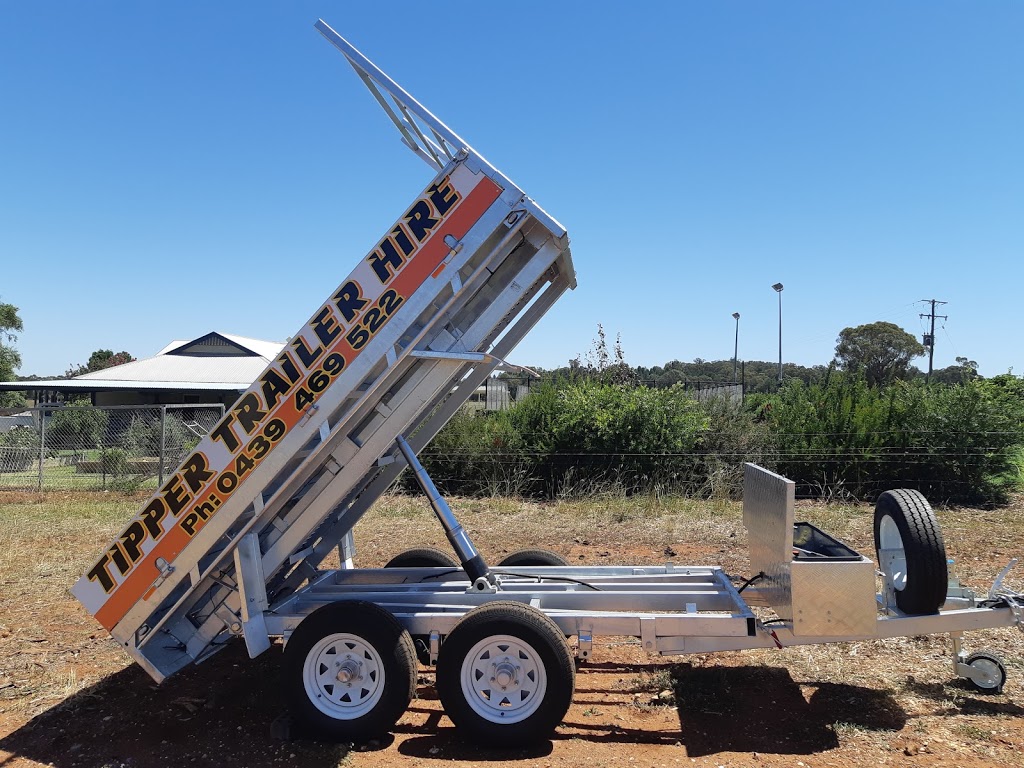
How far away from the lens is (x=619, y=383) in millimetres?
16344

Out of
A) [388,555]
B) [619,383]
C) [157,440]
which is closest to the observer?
[388,555]

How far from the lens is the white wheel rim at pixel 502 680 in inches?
163

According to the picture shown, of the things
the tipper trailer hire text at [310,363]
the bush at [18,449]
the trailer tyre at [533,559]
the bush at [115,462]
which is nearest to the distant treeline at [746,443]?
the bush at [115,462]

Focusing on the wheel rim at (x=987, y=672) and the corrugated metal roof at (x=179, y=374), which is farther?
the corrugated metal roof at (x=179, y=374)

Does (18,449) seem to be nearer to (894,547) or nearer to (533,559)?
(533,559)

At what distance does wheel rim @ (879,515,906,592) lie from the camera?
4.89m

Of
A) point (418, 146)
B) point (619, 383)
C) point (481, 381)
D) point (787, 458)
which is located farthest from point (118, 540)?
point (619, 383)

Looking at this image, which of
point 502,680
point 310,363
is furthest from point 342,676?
point 310,363

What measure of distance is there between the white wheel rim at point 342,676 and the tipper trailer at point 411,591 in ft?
0.04

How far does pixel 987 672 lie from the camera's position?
4.69 m

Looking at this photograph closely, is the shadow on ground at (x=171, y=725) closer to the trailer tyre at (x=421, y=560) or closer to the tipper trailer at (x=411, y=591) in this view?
the tipper trailer at (x=411, y=591)

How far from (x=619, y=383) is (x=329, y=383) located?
12526mm

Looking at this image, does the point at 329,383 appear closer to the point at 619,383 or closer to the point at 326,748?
the point at 326,748

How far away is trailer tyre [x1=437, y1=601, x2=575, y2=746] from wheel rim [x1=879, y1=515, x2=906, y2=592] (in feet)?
7.75
